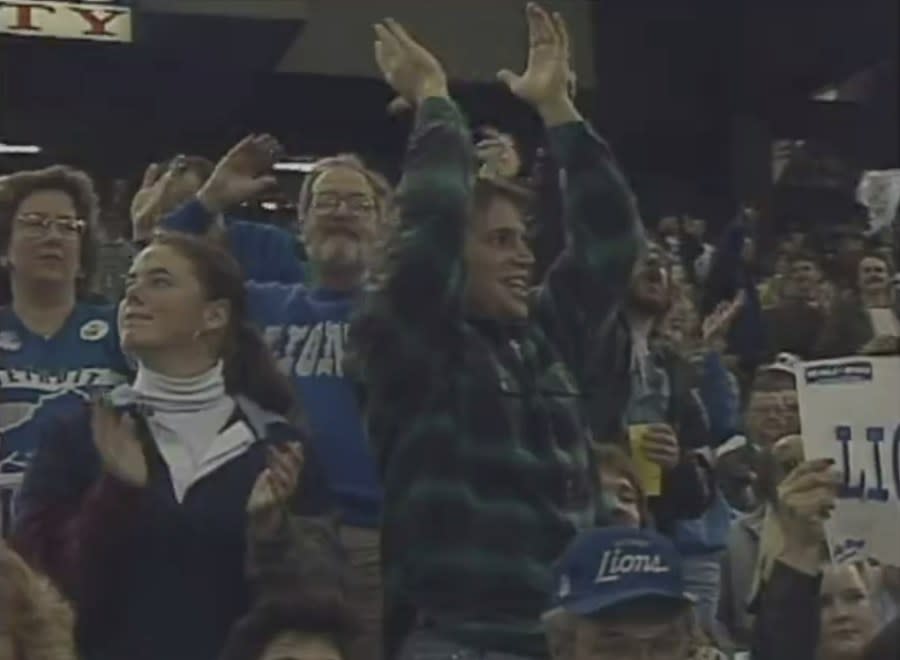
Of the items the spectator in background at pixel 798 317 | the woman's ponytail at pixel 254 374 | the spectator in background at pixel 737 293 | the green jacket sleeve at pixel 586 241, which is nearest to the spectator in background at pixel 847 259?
the spectator in background at pixel 798 317

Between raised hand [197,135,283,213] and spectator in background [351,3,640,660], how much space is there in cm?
49

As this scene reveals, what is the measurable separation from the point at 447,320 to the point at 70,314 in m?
0.81

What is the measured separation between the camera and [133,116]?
10.3 meters

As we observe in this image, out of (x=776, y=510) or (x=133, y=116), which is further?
(x=133, y=116)

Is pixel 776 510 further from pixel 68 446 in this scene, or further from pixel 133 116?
pixel 133 116

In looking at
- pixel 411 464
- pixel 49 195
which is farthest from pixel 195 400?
pixel 49 195

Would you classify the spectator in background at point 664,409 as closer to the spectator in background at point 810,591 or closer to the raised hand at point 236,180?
the spectator in background at point 810,591

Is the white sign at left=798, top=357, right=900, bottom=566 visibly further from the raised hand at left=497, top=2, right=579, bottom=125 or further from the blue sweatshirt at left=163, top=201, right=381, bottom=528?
the blue sweatshirt at left=163, top=201, right=381, bottom=528

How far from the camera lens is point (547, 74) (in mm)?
4184

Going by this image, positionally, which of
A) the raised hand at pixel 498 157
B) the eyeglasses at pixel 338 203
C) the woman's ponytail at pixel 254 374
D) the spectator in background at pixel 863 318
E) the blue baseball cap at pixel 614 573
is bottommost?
the blue baseball cap at pixel 614 573

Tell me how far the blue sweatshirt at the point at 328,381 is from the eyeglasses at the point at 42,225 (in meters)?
0.36

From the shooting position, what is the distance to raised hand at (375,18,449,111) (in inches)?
159

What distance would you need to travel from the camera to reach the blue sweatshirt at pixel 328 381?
13.6 ft

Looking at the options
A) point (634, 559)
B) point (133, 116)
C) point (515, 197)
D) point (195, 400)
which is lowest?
point (634, 559)
